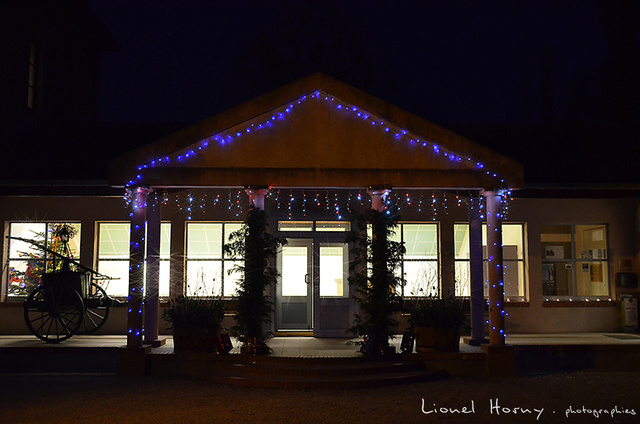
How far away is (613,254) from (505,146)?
137 inches

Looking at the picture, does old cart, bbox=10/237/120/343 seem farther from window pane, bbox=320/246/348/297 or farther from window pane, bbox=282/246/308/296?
window pane, bbox=320/246/348/297

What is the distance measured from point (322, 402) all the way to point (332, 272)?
4.72 metres

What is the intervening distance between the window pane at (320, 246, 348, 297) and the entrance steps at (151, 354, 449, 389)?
2960 mm

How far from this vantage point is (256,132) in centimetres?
1024

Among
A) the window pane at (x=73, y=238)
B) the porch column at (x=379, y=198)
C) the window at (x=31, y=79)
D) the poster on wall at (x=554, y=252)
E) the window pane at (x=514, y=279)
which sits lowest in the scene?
the window pane at (x=514, y=279)

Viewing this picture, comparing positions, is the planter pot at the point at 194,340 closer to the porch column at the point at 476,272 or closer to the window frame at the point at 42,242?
the window frame at the point at 42,242

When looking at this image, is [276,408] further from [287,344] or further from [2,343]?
[2,343]

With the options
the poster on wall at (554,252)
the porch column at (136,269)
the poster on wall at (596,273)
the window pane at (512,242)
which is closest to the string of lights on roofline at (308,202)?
the window pane at (512,242)

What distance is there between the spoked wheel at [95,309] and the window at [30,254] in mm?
1113

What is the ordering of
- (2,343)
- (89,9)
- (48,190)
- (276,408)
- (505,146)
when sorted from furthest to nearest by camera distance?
1. (89,9)
2. (505,146)
3. (48,190)
4. (2,343)
5. (276,408)

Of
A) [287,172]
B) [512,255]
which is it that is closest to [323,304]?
[287,172]

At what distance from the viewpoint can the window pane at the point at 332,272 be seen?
1267 cm

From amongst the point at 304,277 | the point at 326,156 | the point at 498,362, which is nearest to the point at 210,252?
the point at 304,277

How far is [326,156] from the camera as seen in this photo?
10.2m
